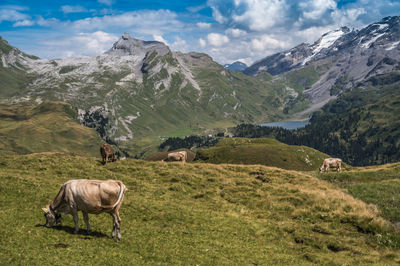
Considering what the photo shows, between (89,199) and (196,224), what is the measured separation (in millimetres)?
10202

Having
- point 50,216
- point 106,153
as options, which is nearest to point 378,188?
point 50,216

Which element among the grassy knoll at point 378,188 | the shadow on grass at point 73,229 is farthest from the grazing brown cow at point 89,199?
the grassy knoll at point 378,188

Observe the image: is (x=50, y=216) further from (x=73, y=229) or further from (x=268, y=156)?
(x=268, y=156)

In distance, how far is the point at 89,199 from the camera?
730 inches

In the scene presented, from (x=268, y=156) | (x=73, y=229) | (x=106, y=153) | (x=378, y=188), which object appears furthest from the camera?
(x=268, y=156)

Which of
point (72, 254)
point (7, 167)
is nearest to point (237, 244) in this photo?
point (72, 254)

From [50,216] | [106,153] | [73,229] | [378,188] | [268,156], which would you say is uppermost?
[106,153]

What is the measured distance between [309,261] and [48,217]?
18829mm

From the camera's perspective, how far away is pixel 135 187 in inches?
1358

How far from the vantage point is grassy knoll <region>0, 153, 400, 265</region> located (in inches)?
690

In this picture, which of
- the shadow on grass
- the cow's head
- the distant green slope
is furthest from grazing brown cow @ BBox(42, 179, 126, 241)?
the distant green slope

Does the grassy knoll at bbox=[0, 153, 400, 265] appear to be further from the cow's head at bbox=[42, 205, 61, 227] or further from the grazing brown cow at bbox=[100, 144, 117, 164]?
the grazing brown cow at bbox=[100, 144, 117, 164]

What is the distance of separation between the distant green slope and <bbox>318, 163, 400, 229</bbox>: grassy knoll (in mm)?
84428

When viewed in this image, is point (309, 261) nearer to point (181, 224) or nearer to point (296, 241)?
point (296, 241)
